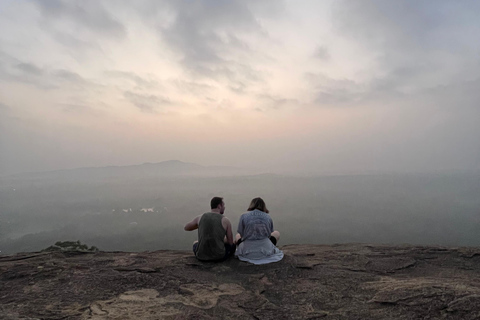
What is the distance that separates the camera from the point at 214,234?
7.14m

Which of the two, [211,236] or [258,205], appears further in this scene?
[258,205]

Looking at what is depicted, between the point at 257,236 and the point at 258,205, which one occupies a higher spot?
the point at 258,205

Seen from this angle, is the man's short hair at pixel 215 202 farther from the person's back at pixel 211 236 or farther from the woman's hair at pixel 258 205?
the woman's hair at pixel 258 205

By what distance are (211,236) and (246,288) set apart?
1740mm

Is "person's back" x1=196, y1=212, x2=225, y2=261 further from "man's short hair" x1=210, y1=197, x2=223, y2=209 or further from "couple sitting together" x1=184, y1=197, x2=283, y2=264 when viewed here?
"man's short hair" x1=210, y1=197, x2=223, y2=209

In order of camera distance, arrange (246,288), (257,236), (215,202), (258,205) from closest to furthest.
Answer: (246,288) < (257,236) < (258,205) < (215,202)

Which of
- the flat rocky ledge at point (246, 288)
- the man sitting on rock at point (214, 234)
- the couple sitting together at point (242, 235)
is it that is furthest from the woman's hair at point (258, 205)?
the flat rocky ledge at point (246, 288)

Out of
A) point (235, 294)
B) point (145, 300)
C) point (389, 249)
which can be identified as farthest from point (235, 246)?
point (389, 249)

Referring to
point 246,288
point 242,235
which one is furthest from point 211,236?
point 246,288

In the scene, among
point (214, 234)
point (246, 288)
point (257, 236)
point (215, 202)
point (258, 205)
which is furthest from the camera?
point (215, 202)

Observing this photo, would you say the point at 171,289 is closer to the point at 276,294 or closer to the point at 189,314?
the point at 189,314

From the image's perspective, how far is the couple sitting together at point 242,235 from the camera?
23.0 feet

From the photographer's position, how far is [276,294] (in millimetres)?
5699

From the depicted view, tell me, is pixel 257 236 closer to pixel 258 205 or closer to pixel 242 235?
pixel 242 235
